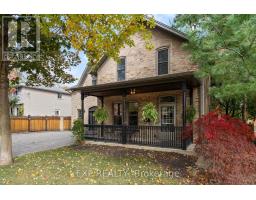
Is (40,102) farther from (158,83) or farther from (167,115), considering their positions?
(158,83)

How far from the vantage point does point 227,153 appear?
5.20 metres

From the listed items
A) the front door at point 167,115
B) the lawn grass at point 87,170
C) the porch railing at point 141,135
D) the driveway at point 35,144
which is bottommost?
the driveway at point 35,144

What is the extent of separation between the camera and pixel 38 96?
1001 inches

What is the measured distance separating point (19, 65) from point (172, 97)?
7.23 m

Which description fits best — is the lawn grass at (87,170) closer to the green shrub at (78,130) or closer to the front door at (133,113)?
the green shrub at (78,130)

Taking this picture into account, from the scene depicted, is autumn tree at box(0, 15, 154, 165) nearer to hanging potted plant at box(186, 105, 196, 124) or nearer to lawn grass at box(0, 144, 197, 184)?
lawn grass at box(0, 144, 197, 184)

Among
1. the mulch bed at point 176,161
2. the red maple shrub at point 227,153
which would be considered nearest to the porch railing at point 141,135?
the mulch bed at point 176,161

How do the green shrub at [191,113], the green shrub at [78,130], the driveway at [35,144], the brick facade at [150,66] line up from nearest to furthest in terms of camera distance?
the driveway at [35,144]
the green shrub at [191,113]
the brick facade at [150,66]
the green shrub at [78,130]

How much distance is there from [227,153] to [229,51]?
278cm

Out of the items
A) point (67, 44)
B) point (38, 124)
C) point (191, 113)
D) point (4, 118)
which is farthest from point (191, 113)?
point (38, 124)

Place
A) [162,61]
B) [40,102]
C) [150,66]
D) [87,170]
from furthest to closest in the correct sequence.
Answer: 1. [40,102]
2. [150,66]
3. [162,61]
4. [87,170]

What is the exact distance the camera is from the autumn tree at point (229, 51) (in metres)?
5.71
